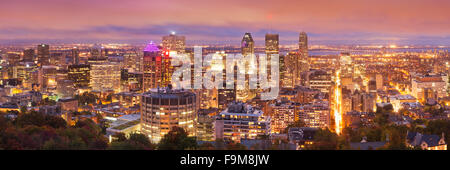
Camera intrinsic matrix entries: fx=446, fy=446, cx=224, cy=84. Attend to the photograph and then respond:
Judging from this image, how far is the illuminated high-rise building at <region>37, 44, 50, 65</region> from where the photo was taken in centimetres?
5079

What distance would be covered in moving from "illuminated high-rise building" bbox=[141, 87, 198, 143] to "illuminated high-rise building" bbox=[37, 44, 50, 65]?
38291mm

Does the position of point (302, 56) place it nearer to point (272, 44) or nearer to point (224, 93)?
point (272, 44)

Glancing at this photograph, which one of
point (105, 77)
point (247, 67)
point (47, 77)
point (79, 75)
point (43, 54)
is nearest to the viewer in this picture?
point (47, 77)

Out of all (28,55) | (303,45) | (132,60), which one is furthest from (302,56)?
(28,55)

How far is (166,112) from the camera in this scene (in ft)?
53.7

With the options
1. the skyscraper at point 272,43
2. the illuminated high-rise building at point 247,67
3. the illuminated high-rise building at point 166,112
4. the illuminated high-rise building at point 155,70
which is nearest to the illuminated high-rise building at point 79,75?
the illuminated high-rise building at point 155,70

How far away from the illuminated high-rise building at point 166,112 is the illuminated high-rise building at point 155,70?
17.9 metres

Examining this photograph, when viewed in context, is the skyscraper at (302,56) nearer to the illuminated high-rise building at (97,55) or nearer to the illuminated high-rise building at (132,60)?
the illuminated high-rise building at (132,60)

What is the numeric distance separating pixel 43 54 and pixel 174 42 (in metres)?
15.2

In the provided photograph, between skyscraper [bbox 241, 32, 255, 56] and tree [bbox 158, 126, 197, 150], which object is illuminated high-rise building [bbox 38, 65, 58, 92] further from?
tree [bbox 158, 126, 197, 150]

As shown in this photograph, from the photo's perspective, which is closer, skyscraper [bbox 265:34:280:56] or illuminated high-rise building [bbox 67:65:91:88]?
illuminated high-rise building [bbox 67:65:91:88]

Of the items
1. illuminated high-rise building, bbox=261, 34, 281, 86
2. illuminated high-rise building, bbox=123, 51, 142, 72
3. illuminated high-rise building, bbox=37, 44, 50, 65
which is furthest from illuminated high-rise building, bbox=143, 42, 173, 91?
illuminated high-rise building, bbox=37, 44, 50, 65
